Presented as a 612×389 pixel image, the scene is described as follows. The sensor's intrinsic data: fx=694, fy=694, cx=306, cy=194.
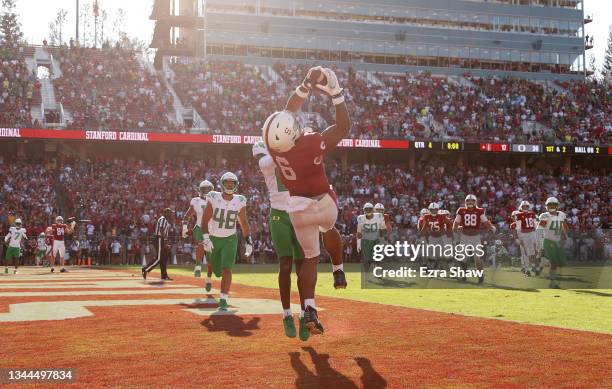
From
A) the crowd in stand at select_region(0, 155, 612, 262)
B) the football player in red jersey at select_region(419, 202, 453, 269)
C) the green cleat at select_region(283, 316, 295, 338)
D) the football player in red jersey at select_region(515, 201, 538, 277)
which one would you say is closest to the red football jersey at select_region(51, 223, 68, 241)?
the crowd in stand at select_region(0, 155, 612, 262)

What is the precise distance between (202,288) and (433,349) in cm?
942

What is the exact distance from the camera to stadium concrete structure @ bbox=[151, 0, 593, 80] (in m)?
49.8

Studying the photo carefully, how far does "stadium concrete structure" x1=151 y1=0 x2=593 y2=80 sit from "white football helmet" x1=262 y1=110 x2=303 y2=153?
4054cm

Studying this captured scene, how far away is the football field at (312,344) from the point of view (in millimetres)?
5465

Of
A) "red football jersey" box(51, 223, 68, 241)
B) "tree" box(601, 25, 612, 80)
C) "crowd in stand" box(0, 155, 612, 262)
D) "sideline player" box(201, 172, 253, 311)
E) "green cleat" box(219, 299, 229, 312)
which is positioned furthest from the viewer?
"tree" box(601, 25, 612, 80)

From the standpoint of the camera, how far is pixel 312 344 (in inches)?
281

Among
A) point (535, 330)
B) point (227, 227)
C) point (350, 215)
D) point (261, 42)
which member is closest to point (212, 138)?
point (350, 215)

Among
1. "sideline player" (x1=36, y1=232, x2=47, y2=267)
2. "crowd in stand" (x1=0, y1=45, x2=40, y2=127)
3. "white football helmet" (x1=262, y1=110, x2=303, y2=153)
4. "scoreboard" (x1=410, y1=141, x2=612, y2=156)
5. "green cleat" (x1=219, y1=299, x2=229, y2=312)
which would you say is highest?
"crowd in stand" (x1=0, y1=45, x2=40, y2=127)

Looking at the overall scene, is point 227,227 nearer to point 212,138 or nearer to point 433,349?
point 433,349

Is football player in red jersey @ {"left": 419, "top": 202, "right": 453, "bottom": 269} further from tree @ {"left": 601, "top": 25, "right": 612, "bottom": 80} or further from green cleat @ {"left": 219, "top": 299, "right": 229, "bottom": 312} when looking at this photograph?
tree @ {"left": 601, "top": 25, "right": 612, "bottom": 80}

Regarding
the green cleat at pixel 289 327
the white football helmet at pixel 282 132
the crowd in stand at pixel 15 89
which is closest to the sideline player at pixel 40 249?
the crowd in stand at pixel 15 89

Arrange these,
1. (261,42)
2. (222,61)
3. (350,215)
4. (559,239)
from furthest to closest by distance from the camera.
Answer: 1. (261,42)
2. (222,61)
3. (350,215)
4. (559,239)

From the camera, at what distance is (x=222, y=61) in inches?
1801

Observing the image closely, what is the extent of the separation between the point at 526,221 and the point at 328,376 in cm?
1564
